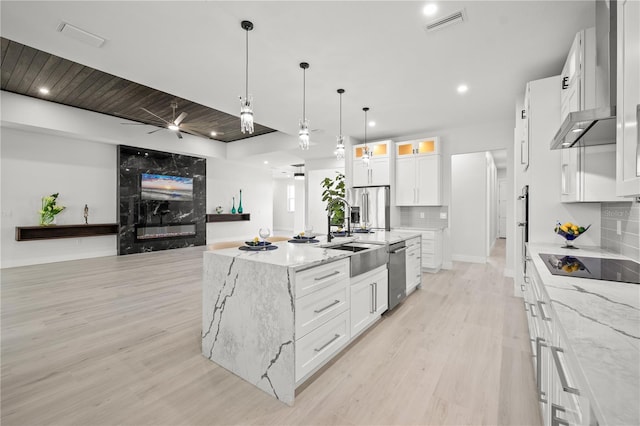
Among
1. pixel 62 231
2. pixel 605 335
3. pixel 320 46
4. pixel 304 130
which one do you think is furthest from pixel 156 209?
pixel 605 335

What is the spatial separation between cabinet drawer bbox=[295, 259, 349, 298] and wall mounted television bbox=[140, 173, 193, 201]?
7.08 metres

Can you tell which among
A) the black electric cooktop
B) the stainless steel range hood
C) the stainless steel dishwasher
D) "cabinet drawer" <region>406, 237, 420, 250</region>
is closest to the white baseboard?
"cabinet drawer" <region>406, 237, 420, 250</region>

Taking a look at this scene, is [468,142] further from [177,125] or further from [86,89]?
[86,89]

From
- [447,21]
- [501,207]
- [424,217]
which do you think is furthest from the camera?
[501,207]

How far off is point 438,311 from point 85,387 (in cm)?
327

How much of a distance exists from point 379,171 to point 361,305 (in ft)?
12.9

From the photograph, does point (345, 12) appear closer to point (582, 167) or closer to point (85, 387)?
point (582, 167)

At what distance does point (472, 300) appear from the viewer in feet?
12.2

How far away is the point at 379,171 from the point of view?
19.6ft

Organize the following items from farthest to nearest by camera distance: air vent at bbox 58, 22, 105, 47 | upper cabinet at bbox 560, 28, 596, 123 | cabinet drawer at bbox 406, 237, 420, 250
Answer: cabinet drawer at bbox 406, 237, 420, 250
air vent at bbox 58, 22, 105, 47
upper cabinet at bbox 560, 28, 596, 123

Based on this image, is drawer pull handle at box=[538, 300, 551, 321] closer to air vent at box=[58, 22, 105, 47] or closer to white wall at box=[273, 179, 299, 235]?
air vent at box=[58, 22, 105, 47]

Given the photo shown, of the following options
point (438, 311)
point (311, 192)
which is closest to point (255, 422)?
point (438, 311)

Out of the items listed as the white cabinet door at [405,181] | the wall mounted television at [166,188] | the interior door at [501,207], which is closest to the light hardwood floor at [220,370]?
the white cabinet door at [405,181]

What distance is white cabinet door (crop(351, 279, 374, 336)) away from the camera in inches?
95.0
